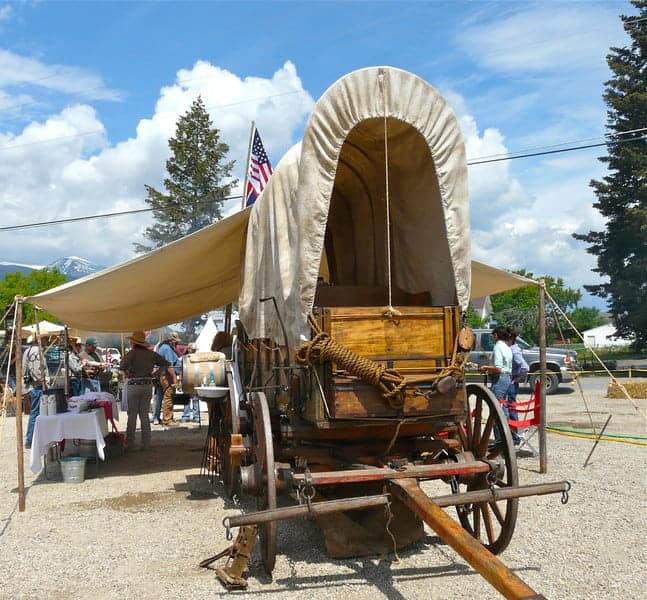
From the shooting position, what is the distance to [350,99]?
4836 mm

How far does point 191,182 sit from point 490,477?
34558mm

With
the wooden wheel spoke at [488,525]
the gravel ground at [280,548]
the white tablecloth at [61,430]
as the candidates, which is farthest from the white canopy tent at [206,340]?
the wooden wheel spoke at [488,525]

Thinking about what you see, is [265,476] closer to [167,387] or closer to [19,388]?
[19,388]

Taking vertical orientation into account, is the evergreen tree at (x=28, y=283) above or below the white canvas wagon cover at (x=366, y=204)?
above

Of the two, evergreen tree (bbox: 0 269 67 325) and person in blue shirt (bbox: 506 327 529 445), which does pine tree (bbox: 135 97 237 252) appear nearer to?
evergreen tree (bbox: 0 269 67 325)

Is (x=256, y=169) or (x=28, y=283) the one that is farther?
(x=28, y=283)

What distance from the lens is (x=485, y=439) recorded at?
5.74 metres

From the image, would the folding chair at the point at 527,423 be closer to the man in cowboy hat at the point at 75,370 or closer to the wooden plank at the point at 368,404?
the wooden plank at the point at 368,404


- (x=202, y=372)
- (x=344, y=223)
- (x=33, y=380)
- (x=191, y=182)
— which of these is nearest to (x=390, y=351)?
(x=344, y=223)

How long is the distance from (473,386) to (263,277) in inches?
81.6

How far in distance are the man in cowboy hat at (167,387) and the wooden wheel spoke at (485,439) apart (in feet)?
27.5

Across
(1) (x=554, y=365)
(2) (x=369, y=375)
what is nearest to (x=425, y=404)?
(2) (x=369, y=375)

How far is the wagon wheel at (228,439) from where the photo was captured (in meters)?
6.60

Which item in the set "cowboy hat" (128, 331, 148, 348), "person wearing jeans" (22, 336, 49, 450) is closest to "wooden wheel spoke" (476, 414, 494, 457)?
"cowboy hat" (128, 331, 148, 348)
